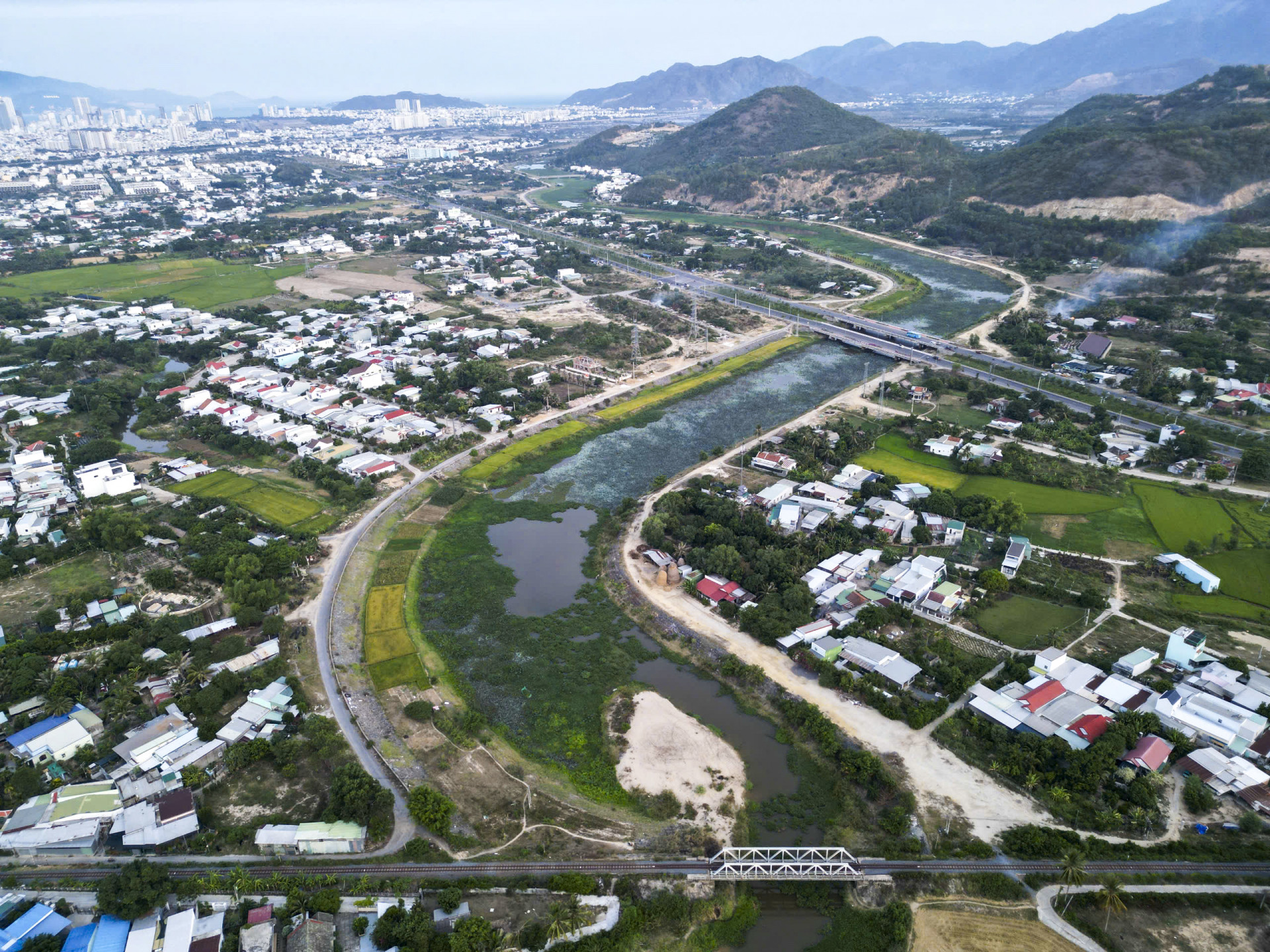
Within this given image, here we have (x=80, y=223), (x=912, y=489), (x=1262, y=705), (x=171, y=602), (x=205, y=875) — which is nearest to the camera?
(x=205, y=875)

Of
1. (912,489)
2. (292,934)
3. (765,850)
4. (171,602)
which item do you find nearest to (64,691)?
(171,602)

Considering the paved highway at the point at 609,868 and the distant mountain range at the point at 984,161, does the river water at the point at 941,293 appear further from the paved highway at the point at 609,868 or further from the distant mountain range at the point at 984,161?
the paved highway at the point at 609,868

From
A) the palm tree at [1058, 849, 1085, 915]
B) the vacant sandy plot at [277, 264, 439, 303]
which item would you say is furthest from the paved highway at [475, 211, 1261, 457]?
the palm tree at [1058, 849, 1085, 915]

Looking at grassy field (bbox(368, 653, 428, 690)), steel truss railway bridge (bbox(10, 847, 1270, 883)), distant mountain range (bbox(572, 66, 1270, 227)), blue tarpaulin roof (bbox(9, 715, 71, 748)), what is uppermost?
distant mountain range (bbox(572, 66, 1270, 227))

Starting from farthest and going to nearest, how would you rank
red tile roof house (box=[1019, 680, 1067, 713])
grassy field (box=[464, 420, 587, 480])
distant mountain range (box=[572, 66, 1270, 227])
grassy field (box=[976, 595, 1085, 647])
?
distant mountain range (box=[572, 66, 1270, 227]) → grassy field (box=[464, 420, 587, 480]) → grassy field (box=[976, 595, 1085, 647]) → red tile roof house (box=[1019, 680, 1067, 713])

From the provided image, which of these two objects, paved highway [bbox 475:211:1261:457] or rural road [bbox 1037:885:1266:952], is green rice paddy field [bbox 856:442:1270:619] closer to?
paved highway [bbox 475:211:1261:457]

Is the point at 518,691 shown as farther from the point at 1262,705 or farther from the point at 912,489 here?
the point at 1262,705

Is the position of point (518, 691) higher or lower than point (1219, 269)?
lower

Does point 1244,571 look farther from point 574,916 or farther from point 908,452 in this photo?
point 574,916
